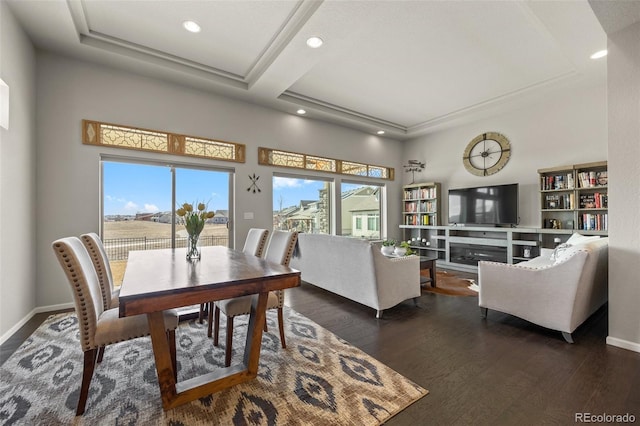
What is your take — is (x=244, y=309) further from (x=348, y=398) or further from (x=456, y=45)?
(x=456, y=45)

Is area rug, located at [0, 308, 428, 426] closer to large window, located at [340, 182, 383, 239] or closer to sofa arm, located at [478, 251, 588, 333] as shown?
sofa arm, located at [478, 251, 588, 333]

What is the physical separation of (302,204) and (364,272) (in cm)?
282

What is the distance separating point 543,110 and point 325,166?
155 inches

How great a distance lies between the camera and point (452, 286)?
413cm

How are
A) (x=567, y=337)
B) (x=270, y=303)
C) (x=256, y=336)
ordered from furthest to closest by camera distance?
(x=567, y=337), (x=270, y=303), (x=256, y=336)

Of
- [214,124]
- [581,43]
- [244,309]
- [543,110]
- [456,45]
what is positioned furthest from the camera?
[543,110]

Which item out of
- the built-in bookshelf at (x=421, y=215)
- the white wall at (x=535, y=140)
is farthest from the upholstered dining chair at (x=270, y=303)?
the white wall at (x=535, y=140)

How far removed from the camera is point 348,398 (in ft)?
5.36

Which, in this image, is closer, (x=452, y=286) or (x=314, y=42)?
(x=314, y=42)

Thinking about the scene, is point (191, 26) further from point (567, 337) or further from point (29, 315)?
point (567, 337)

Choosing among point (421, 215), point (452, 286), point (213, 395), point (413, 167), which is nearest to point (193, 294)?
point (213, 395)

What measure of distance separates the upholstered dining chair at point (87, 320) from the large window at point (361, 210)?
4.63 m

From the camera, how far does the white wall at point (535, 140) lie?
4.29m

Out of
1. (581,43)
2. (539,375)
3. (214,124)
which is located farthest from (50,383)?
(581,43)
